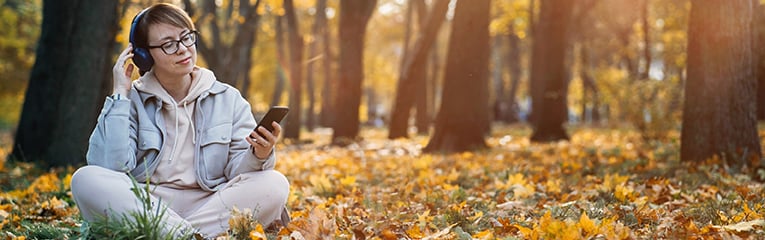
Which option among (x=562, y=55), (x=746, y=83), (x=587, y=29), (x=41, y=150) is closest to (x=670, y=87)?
(x=562, y=55)

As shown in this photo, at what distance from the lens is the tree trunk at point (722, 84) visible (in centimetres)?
688

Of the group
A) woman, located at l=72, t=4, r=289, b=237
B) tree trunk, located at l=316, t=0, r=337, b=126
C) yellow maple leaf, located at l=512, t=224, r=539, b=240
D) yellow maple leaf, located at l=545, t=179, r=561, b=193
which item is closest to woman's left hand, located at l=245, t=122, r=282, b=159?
woman, located at l=72, t=4, r=289, b=237

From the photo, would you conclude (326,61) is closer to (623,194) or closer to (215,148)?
(623,194)

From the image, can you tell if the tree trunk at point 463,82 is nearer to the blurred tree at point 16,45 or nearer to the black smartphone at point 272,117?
the black smartphone at point 272,117

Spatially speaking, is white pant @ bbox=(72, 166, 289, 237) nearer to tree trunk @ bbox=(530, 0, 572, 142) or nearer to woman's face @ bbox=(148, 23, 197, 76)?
→ woman's face @ bbox=(148, 23, 197, 76)

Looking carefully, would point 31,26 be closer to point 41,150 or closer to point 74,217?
point 41,150

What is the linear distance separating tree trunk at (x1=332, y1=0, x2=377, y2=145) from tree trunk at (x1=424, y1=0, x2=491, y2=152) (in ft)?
12.8

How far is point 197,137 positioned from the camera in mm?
3631

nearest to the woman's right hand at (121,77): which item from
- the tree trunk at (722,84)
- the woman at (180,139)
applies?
the woman at (180,139)

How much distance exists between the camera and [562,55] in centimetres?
1388

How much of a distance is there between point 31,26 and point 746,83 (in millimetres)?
20562

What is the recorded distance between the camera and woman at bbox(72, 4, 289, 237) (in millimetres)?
3381

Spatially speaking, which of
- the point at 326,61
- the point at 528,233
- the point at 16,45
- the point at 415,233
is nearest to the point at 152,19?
the point at 415,233

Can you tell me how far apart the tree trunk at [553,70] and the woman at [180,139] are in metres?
10.7
